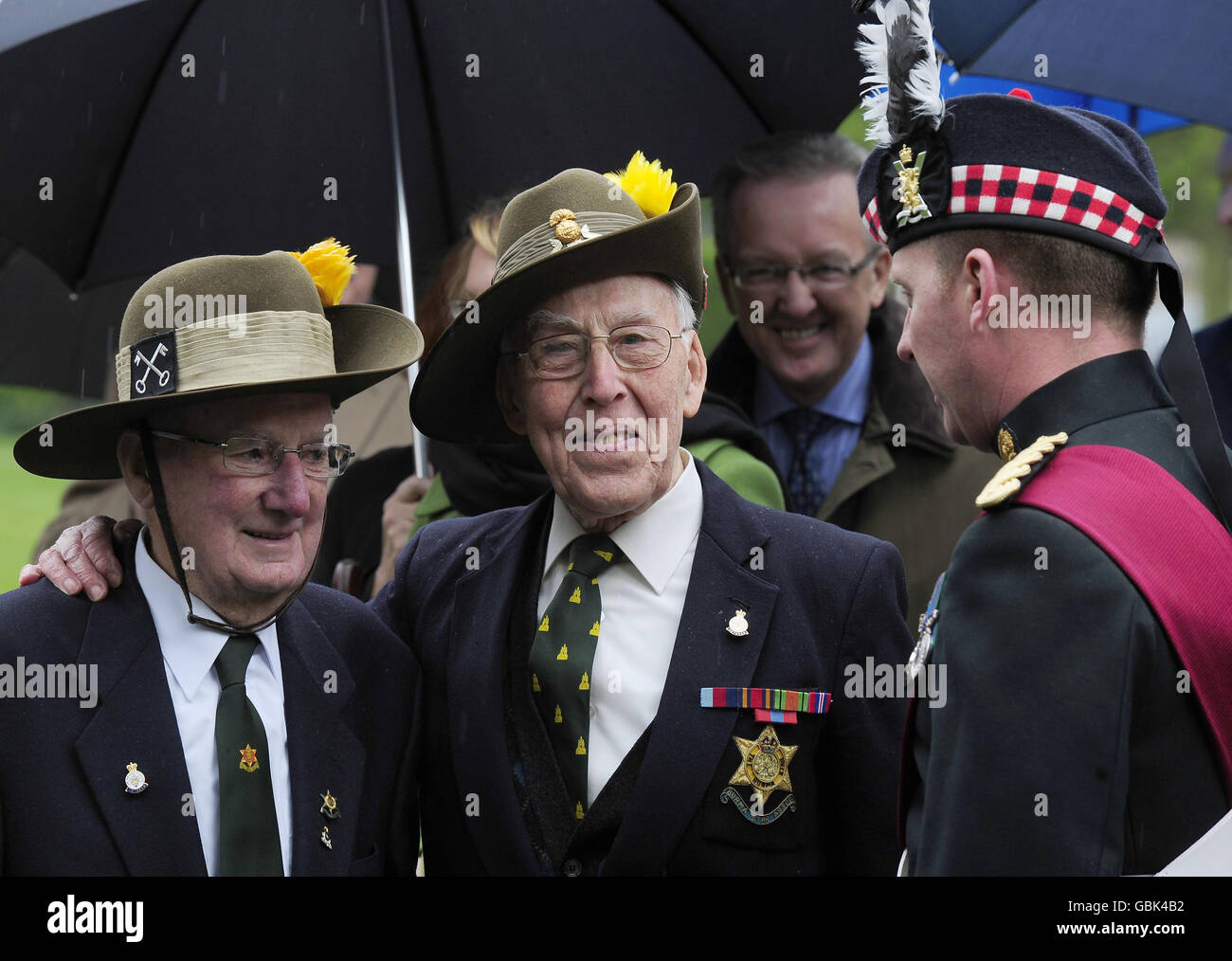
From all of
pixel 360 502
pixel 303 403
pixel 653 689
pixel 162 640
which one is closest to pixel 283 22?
pixel 360 502

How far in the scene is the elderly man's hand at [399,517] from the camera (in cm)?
480

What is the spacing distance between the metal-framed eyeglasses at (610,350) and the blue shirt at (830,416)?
1.71m

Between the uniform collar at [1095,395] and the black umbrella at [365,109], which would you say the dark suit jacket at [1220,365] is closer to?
the black umbrella at [365,109]

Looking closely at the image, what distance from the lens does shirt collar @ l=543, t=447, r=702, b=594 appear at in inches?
128

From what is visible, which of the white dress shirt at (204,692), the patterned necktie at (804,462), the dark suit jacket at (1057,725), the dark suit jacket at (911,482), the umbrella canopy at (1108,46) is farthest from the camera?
the patterned necktie at (804,462)

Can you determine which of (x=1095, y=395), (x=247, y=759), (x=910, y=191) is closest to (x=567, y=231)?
(x=910, y=191)

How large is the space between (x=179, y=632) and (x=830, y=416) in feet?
8.36

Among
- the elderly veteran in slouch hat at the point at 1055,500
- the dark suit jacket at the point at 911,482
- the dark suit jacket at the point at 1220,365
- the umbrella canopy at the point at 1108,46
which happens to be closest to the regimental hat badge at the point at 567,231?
the elderly veteran in slouch hat at the point at 1055,500

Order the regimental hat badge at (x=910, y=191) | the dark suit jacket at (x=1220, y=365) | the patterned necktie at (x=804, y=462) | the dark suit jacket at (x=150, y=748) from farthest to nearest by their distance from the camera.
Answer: the dark suit jacket at (x=1220, y=365) → the patterned necktie at (x=804, y=462) → the dark suit jacket at (x=150, y=748) → the regimental hat badge at (x=910, y=191)

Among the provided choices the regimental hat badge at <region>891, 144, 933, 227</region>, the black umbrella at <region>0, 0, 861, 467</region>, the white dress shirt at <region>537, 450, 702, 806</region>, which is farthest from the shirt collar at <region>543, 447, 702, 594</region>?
the black umbrella at <region>0, 0, 861, 467</region>

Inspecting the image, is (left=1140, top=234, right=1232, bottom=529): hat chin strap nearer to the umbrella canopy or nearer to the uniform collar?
the uniform collar

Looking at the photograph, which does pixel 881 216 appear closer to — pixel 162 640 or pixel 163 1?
pixel 162 640

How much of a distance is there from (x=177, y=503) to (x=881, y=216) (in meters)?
1.60

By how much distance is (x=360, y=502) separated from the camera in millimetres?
5164
